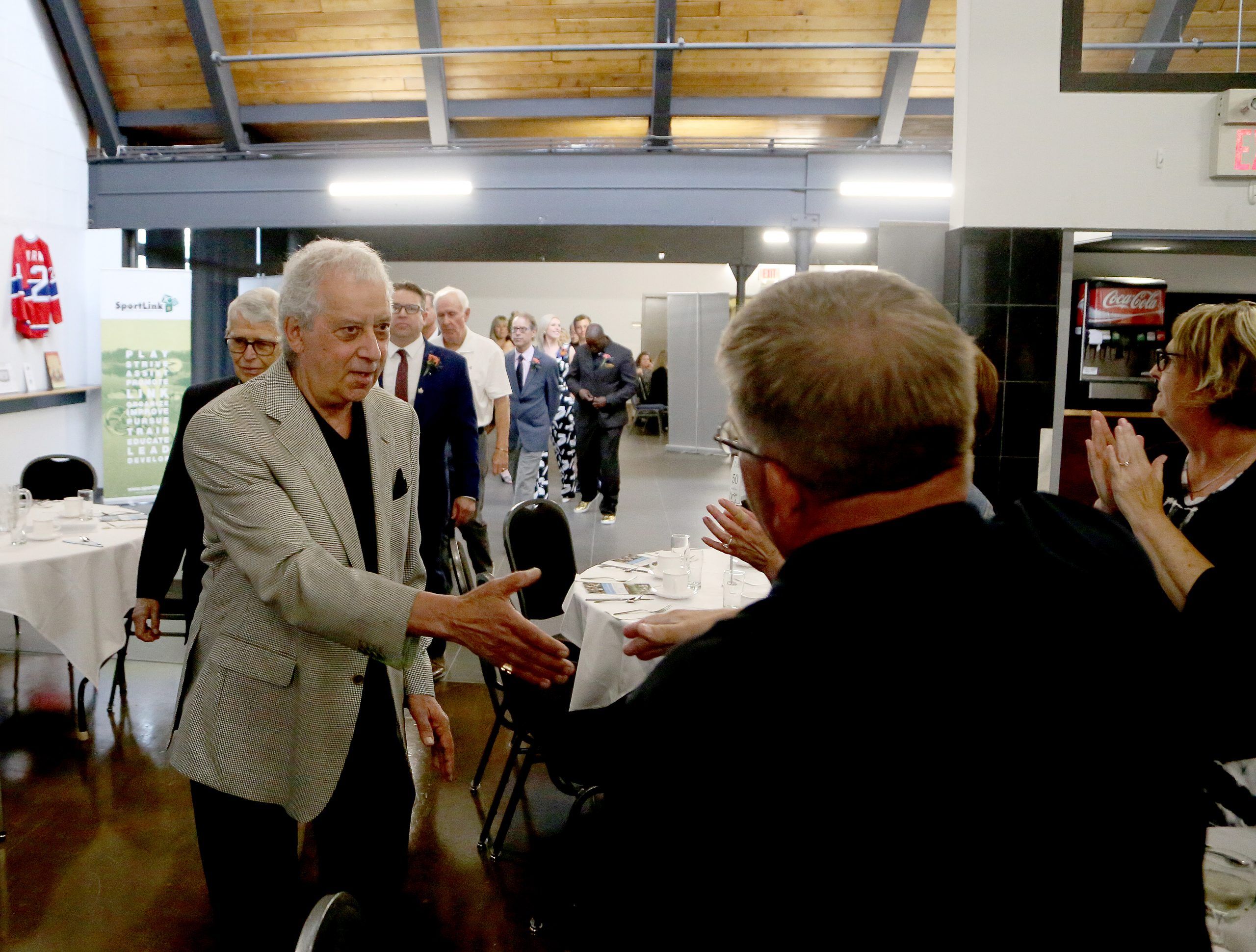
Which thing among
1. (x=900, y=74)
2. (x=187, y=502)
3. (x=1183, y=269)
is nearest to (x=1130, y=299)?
(x=1183, y=269)

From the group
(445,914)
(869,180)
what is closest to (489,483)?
(869,180)

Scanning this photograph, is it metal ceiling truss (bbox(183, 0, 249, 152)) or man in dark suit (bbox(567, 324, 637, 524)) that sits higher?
metal ceiling truss (bbox(183, 0, 249, 152))

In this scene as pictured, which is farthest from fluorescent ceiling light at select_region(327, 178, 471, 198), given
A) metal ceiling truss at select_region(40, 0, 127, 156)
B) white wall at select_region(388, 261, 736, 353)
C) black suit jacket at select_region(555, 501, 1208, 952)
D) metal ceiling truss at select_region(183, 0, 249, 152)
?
black suit jacket at select_region(555, 501, 1208, 952)

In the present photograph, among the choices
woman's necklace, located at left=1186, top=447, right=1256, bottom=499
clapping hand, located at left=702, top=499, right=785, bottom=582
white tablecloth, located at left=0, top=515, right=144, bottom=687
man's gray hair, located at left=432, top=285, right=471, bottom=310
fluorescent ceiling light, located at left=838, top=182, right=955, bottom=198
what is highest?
fluorescent ceiling light, located at left=838, top=182, right=955, bottom=198

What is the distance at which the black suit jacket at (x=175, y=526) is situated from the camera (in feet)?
8.86

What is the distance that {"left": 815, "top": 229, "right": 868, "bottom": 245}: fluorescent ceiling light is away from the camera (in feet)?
34.5

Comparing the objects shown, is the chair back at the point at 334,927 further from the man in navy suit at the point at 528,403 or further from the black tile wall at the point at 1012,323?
the man in navy suit at the point at 528,403

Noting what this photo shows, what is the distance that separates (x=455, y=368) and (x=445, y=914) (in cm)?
246

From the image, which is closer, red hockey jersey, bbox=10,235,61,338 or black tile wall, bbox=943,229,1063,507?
black tile wall, bbox=943,229,1063,507

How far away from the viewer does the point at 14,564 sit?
11.8 ft

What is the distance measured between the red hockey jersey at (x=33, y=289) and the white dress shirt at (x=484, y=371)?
392 cm

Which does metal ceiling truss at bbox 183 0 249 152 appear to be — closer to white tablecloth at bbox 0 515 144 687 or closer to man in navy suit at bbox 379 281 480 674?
man in navy suit at bbox 379 281 480 674

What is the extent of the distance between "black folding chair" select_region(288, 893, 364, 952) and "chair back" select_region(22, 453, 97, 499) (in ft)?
15.5

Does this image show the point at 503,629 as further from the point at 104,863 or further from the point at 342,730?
the point at 104,863
